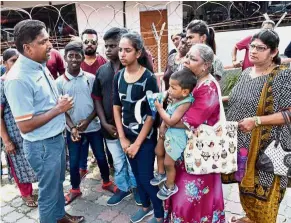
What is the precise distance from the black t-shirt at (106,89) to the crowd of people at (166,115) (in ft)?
0.03

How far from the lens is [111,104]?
3053 mm

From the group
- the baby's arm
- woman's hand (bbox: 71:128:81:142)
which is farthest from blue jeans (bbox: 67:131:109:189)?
the baby's arm

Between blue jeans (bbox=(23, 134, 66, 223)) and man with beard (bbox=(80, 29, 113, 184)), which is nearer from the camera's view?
blue jeans (bbox=(23, 134, 66, 223))

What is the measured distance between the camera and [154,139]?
2703 mm

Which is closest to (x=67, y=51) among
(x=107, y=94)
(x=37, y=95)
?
(x=107, y=94)

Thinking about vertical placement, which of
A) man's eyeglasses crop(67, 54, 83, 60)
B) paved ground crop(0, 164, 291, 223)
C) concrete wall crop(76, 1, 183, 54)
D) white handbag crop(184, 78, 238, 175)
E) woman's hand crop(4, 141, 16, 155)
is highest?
concrete wall crop(76, 1, 183, 54)

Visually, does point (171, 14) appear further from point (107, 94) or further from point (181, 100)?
point (181, 100)

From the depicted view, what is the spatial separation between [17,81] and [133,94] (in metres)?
0.92

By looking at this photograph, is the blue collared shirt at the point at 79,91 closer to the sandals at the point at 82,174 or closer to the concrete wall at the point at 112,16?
the sandals at the point at 82,174

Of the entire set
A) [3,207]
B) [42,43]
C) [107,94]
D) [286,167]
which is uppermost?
[42,43]

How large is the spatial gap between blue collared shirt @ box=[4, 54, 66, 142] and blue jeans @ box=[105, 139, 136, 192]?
742 mm

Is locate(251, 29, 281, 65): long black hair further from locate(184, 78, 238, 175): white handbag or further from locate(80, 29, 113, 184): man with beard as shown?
locate(80, 29, 113, 184): man with beard

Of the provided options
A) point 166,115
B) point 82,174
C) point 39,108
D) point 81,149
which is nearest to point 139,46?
point 166,115

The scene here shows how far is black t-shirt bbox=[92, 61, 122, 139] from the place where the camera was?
118 inches
